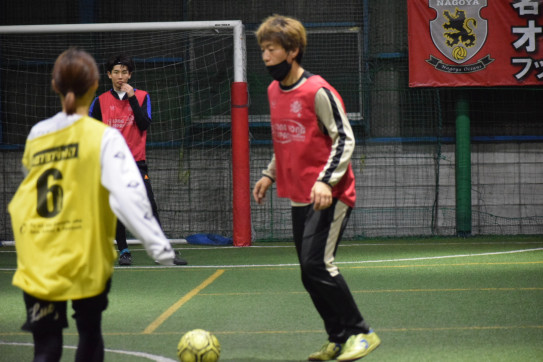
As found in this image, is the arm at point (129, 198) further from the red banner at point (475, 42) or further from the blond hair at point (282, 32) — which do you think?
the red banner at point (475, 42)

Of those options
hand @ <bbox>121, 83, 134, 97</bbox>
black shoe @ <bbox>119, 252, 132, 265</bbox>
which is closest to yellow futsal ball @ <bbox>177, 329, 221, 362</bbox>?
hand @ <bbox>121, 83, 134, 97</bbox>

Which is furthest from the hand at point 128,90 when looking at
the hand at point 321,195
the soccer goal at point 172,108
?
the hand at point 321,195

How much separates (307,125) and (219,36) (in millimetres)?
8749

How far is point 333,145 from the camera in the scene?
457 cm

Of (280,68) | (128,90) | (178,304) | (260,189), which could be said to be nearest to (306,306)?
(178,304)

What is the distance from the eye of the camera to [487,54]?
12.6 m

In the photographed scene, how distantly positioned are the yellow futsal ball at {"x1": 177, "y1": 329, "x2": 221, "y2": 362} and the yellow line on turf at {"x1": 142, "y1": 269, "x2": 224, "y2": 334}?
116cm

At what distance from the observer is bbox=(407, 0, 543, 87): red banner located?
1249 centimetres

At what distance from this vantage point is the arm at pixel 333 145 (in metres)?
4.47

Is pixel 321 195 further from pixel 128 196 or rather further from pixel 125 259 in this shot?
pixel 125 259

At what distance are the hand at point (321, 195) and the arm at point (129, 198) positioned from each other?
1.27 m

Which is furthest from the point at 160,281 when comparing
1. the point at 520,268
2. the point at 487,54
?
the point at 487,54

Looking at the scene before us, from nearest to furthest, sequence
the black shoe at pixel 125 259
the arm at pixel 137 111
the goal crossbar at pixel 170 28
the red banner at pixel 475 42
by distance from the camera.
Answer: the arm at pixel 137 111, the black shoe at pixel 125 259, the goal crossbar at pixel 170 28, the red banner at pixel 475 42

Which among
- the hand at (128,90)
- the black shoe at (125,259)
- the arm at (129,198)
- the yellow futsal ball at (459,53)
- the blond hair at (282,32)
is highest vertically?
the yellow futsal ball at (459,53)
